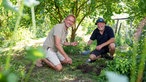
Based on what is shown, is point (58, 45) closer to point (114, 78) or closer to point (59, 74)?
point (59, 74)

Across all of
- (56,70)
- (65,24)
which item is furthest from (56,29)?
(56,70)

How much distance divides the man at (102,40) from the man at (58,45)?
591mm

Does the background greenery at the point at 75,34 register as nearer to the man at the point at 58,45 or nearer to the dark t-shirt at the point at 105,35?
the man at the point at 58,45

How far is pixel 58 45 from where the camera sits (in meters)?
5.38

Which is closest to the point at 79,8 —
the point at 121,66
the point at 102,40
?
the point at 102,40

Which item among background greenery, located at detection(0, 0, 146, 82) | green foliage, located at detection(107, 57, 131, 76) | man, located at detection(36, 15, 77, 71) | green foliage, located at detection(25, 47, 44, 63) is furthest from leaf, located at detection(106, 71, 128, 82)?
man, located at detection(36, 15, 77, 71)

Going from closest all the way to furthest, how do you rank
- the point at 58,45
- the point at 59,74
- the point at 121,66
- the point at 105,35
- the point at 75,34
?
the point at 121,66, the point at 59,74, the point at 58,45, the point at 105,35, the point at 75,34

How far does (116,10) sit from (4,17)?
381 centimetres

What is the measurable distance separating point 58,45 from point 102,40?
1.12 meters

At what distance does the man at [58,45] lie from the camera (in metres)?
5.45

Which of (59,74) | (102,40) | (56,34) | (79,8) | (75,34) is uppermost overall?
(56,34)

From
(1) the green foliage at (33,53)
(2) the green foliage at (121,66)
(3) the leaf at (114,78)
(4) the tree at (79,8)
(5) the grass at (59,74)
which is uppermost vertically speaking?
(1) the green foliage at (33,53)

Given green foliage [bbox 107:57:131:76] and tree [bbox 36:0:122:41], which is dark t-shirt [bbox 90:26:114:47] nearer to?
green foliage [bbox 107:57:131:76]

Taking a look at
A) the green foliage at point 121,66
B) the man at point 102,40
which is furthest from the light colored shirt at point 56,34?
the green foliage at point 121,66
